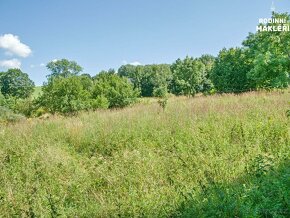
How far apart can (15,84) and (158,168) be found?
67212 millimetres

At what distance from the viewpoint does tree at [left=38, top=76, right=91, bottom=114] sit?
19.8 meters

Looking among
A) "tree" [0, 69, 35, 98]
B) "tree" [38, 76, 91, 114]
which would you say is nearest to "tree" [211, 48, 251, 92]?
"tree" [38, 76, 91, 114]

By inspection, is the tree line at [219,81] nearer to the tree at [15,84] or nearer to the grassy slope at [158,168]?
the grassy slope at [158,168]

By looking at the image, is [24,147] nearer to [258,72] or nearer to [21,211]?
[21,211]

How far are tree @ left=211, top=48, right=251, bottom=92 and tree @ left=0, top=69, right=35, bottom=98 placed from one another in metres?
53.0

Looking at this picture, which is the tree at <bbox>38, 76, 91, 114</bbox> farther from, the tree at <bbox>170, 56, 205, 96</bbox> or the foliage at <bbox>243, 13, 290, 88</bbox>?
the tree at <bbox>170, 56, 205, 96</bbox>

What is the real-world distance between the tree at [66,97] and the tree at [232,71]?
41.7 ft

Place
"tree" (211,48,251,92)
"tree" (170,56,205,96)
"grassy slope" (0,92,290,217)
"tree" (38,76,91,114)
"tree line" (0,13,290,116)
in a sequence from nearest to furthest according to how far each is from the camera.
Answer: "grassy slope" (0,92,290,217)
"tree line" (0,13,290,116)
"tree" (38,76,91,114)
"tree" (211,48,251,92)
"tree" (170,56,205,96)

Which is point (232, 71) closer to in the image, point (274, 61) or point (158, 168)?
point (274, 61)

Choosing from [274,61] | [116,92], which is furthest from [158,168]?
[116,92]

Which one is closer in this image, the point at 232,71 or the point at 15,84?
the point at 232,71

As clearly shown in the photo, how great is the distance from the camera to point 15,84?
6253 centimetres

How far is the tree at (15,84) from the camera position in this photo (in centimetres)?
6181

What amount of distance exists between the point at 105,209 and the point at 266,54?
56.1ft
